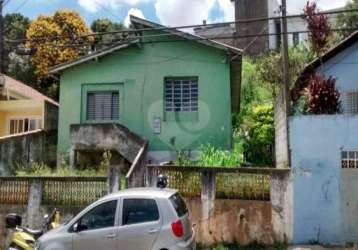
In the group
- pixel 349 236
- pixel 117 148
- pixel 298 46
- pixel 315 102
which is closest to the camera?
pixel 349 236

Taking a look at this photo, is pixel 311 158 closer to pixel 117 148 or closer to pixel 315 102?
pixel 315 102

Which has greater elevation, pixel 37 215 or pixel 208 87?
pixel 208 87

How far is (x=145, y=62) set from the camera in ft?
66.2

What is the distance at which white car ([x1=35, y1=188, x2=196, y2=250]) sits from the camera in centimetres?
871

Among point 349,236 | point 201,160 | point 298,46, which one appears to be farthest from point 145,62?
point 298,46

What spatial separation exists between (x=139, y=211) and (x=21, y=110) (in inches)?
718

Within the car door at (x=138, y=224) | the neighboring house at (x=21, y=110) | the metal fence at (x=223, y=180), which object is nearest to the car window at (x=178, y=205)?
the car door at (x=138, y=224)

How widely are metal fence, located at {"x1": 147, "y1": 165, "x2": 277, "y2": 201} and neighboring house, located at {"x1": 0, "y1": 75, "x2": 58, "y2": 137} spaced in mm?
12844

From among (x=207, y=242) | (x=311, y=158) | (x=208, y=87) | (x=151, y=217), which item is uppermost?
(x=208, y=87)

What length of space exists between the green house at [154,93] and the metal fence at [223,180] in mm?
6405

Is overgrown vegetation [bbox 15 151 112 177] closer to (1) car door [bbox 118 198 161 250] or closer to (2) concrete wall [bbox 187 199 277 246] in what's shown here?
(2) concrete wall [bbox 187 199 277 246]

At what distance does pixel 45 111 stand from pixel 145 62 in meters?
6.83

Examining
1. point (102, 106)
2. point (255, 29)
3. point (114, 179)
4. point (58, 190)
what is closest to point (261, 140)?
point (102, 106)

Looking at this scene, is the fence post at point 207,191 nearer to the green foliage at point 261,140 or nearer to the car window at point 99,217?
the car window at point 99,217
